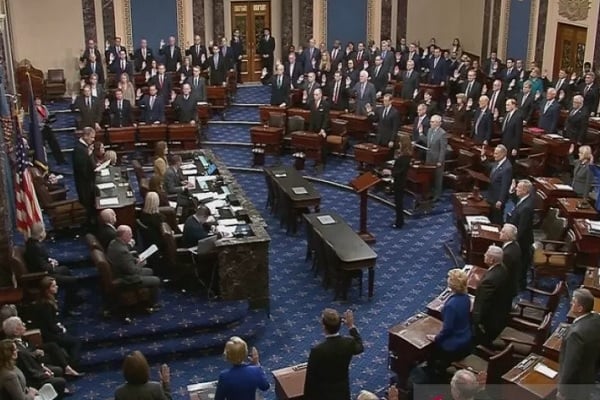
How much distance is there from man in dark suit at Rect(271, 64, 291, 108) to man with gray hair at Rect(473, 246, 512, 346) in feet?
33.5

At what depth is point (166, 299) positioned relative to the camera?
1046 cm

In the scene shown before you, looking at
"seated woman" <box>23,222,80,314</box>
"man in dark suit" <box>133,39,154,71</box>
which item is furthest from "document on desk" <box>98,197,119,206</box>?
"man in dark suit" <box>133,39,154,71</box>

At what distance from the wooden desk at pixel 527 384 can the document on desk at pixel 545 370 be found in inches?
1.1

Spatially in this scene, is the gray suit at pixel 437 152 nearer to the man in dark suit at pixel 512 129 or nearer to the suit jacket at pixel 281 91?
the man in dark suit at pixel 512 129

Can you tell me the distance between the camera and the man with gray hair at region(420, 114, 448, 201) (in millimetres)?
13980

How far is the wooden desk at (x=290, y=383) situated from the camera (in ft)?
24.2

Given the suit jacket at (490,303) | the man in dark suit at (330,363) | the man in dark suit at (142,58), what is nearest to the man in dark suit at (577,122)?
the suit jacket at (490,303)

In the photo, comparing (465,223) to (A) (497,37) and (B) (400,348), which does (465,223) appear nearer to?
(B) (400,348)

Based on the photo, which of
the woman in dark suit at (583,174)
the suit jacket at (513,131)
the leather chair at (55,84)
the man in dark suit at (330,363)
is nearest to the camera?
the man in dark suit at (330,363)

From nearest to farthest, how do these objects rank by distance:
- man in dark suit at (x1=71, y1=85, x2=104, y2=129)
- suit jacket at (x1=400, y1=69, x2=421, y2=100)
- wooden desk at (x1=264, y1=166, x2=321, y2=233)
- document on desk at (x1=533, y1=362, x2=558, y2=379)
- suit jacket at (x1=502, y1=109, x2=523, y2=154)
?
document on desk at (x1=533, y1=362, x2=558, y2=379)
wooden desk at (x1=264, y1=166, x2=321, y2=233)
suit jacket at (x1=502, y1=109, x2=523, y2=154)
man in dark suit at (x1=71, y1=85, x2=104, y2=129)
suit jacket at (x1=400, y1=69, x2=421, y2=100)

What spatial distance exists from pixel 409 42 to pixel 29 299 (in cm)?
1724

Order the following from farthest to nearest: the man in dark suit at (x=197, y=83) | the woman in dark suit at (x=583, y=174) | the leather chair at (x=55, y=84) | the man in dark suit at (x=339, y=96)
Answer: the leather chair at (x=55, y=84), the man in dark suit at (x=197, y=83), the man in dark suit at (x=339, y=96), the woman in dark suit at (x=583, y=174)

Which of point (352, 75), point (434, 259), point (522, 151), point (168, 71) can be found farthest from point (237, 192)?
point (168, 71)

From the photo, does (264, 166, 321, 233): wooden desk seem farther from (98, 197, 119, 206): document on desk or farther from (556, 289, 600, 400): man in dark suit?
(556, 289, 600, 400): man in dark suit
